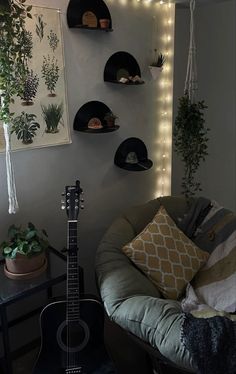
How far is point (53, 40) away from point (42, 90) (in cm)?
27

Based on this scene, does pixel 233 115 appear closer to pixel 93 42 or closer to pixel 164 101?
pixel 164 101

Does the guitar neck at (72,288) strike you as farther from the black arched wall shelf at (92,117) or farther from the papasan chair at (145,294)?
the black arched wall shelf at (92,117)

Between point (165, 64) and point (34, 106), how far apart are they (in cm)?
109

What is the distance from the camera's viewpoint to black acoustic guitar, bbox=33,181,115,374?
1.66 m

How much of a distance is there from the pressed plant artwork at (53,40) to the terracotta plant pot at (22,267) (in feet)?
3.57

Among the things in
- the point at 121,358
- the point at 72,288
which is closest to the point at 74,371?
the point at 72,288

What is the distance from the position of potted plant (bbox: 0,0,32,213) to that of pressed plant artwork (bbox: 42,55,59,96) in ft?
0.44

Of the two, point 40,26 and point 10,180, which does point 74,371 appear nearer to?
point 10,180

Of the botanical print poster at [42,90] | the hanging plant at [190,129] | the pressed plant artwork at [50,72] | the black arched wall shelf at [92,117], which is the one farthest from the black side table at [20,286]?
the hanging plant at [190,129]

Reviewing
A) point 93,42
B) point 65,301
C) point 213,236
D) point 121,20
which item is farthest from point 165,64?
point 65,301

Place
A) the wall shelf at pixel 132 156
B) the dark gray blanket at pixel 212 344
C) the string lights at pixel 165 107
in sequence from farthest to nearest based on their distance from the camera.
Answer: the string lights at pixel 165 107 < the wall shelf at pixel 132 156 < the dark gray blanket at pixel 212 344

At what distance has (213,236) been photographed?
2.15 metres

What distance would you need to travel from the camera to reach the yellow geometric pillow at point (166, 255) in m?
1.92

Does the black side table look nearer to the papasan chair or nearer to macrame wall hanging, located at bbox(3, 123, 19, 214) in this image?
the papasan chair
